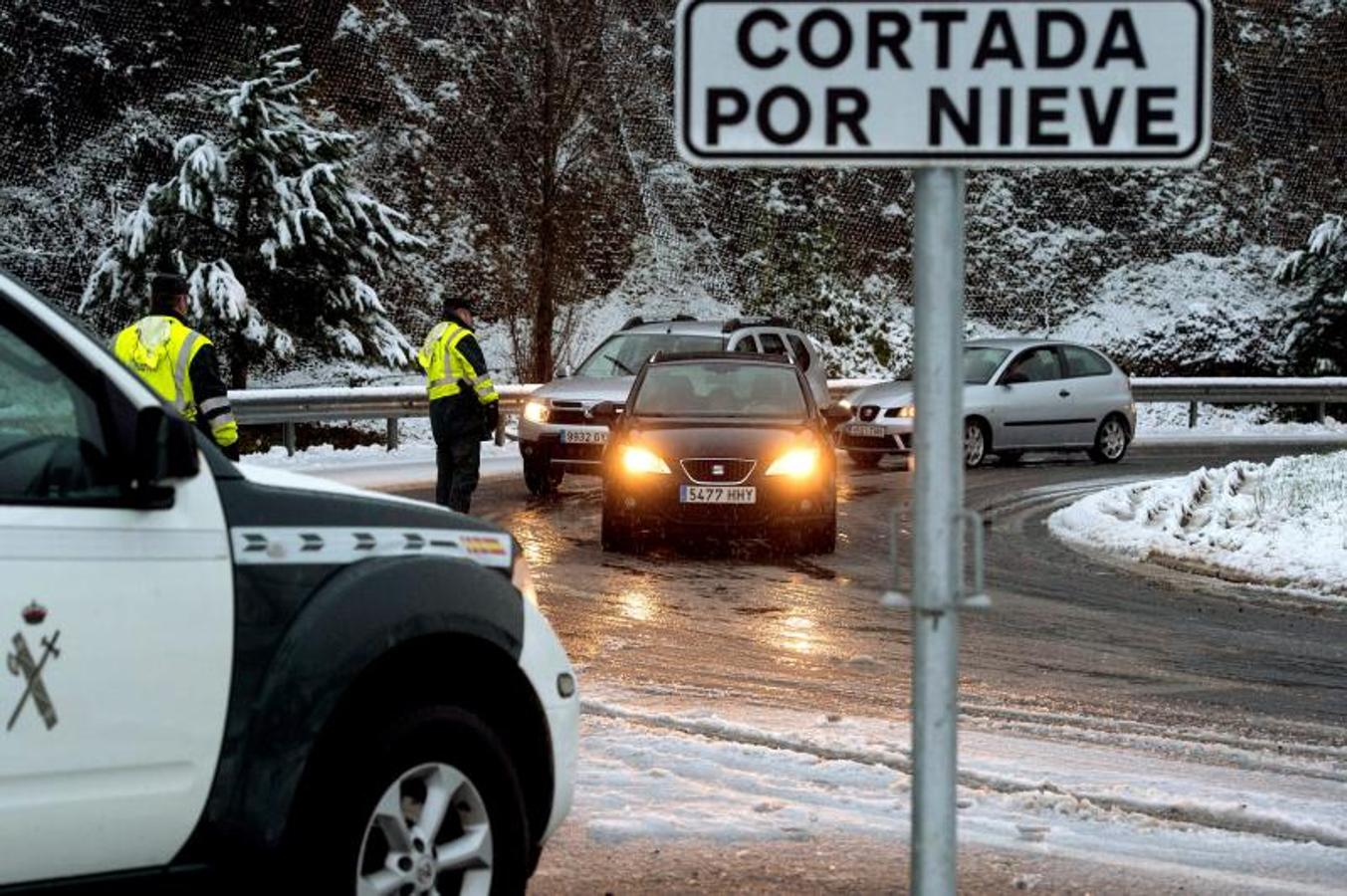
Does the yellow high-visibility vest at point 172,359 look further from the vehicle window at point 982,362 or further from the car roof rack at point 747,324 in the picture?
the vehicle window at point 982,362

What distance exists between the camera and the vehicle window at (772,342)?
890 inches

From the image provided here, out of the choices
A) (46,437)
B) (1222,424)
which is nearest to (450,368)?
(46,437)

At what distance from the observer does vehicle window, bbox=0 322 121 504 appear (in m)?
4.08

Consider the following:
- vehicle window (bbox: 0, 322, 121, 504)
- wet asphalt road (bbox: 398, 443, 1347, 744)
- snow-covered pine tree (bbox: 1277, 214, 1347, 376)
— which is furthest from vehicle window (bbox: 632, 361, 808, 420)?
snow-covered pine tree (bbox: 1277, 214, 1347, 376)

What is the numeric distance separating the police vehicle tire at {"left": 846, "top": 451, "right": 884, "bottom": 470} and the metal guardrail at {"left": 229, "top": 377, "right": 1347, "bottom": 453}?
464 centimetres

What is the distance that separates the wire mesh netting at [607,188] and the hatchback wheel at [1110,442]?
457 inches

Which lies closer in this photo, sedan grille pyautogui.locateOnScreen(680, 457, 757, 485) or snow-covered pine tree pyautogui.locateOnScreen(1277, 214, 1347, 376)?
sedan grille pyautogui.locateOnScreen(680, 457, 757, 485)

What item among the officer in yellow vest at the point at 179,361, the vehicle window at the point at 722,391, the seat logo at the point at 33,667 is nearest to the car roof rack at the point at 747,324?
the vehicle window at the point at 722,391

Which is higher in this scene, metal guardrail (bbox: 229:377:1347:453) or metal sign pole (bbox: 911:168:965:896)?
metal sign pole (bbox: 911:168:965:896)

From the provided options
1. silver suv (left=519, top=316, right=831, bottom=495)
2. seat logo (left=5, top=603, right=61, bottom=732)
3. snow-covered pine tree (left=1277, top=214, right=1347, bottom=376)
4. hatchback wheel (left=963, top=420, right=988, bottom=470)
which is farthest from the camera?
snow-covered pine tree (left=1277, top=214, right=1347, bottom=376)

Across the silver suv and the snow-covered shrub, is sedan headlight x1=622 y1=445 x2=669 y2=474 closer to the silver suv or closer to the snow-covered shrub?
the silver suv

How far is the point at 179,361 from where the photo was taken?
10.3 meters

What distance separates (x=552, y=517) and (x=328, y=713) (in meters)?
13.5

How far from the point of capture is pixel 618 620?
38.8 ft
